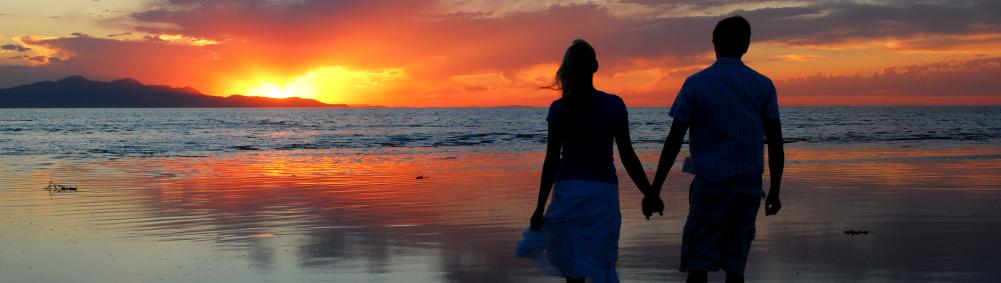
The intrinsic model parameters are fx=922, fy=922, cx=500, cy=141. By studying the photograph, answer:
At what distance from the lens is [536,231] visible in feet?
15.5

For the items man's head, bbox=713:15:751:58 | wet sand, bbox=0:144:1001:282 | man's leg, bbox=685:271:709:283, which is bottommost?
wet sand, bbox=0:144:1001:282

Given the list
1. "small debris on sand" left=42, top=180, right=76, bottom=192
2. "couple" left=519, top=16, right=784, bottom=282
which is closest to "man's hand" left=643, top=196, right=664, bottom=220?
"couple" left=519, top=16, right=784, bottom=282

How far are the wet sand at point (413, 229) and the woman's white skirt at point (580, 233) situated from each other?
2.33 metres

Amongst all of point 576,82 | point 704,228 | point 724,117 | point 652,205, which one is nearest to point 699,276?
point 704,228

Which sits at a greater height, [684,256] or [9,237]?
[684,256]

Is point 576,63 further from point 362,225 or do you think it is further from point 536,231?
point 362,225

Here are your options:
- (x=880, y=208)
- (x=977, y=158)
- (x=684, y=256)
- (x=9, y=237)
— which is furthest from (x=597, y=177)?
(x=977, y=158)

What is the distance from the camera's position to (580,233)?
15.2ft

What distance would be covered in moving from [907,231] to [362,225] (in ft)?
19.2

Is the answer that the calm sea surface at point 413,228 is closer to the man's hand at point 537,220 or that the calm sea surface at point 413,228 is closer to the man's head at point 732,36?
the man's hand at point 537,220

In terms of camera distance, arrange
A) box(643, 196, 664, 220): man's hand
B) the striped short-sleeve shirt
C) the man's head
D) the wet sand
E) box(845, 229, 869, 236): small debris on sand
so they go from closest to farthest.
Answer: the striped short-sleeve shirt
the man's head
box(643, 196, 664, 220): man's hand
the wet sand
box(845, 229, 869, 236): small debris on sand

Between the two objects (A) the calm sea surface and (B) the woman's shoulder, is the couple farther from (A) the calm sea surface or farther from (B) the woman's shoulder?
(A) the calm sea surface

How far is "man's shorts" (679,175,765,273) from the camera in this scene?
4441 mm

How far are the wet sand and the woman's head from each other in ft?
9.31
